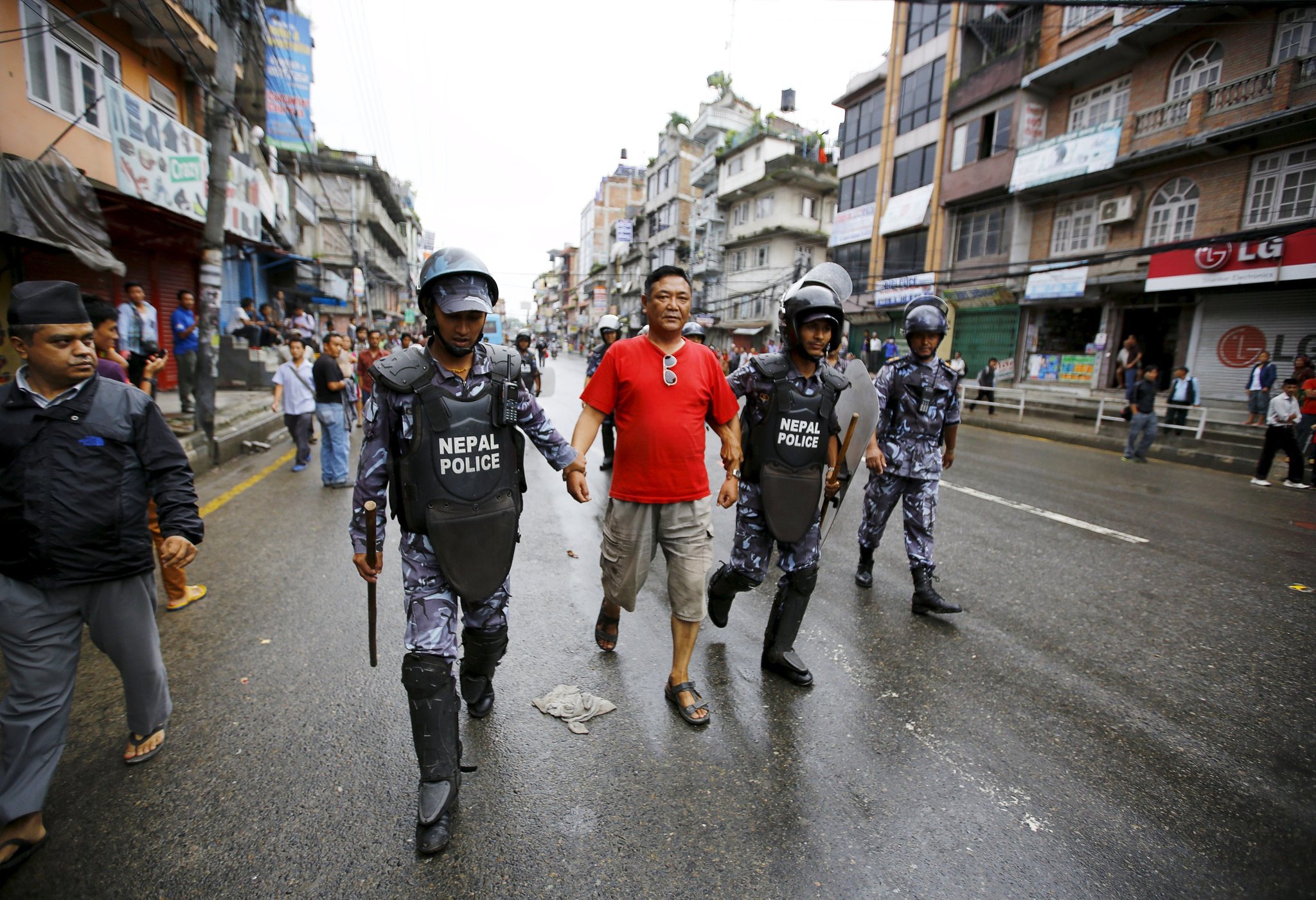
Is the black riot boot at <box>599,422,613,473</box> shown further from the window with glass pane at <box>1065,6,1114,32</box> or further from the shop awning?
the window with glass pane at <box>1065,6,1114,32</box>

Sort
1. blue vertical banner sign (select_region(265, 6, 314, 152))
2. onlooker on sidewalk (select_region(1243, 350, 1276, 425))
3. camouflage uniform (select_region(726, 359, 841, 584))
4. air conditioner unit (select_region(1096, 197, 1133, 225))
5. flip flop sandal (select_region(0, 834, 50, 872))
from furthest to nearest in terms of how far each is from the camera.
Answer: air conditioner unit (select_region(1096, 197, 1133, 225)) < blue vertical banner sign (select_region(265, 6, 314, 152)) < onlooker on sidewalk (select_region(1243, 350, 1276, 425)) < camouflage uniform (select_region(726, 359, 841, 584)) < flip flop sandal (select_region(0, 834, 50, 872))

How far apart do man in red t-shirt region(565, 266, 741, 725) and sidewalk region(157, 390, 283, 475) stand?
615 cm

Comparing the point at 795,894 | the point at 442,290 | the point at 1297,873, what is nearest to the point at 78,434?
the point at 442,290

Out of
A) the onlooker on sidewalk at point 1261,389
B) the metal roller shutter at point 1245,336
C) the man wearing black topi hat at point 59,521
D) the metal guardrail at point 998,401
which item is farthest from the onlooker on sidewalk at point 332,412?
the metal roller shutter at point 1245,336

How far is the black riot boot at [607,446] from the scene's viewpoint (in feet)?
26.3

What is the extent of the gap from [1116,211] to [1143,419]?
8.98 m

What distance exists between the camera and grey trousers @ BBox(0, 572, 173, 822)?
2047 millimetres

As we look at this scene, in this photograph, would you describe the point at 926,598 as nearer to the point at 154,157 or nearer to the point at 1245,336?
the point at 154,157

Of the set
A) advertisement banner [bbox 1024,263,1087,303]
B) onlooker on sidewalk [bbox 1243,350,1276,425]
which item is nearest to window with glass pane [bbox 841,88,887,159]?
advertisement banner [bbox 1024,263,1087,303]

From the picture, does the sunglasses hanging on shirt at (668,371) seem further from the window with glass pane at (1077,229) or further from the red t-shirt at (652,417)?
the window with glass pane at (1077,229)

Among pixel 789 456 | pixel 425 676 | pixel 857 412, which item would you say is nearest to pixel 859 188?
pixel 857 412

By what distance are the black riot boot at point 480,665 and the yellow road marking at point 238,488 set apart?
4.39m

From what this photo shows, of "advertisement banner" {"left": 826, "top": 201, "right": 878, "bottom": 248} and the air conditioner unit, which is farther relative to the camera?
"advertisement banner" {"left": 826, "top": 201, "right": 878, "bottom": 248}

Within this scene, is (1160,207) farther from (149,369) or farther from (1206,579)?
(149,369)
